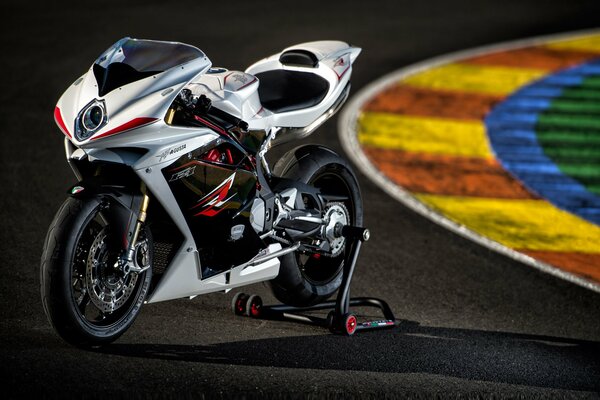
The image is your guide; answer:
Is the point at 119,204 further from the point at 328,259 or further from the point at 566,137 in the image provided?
the point at 566,137

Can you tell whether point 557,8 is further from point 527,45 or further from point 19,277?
point 19,277

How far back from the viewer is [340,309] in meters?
6.00

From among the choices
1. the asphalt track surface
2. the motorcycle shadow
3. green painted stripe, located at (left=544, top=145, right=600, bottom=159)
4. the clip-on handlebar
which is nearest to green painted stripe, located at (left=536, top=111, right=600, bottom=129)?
green painted stripe, located at (left=544, top=145, right=600, bottom=159)

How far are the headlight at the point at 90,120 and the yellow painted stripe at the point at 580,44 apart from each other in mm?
10380

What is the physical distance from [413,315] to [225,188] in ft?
5.18

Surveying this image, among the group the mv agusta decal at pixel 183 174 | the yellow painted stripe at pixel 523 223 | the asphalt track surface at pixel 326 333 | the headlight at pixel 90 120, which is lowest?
the yellow painted stripe at pixel 523 223

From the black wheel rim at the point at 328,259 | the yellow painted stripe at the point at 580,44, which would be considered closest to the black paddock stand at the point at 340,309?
the black wheel rim at the point at 328,259

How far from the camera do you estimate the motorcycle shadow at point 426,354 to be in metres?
5.52

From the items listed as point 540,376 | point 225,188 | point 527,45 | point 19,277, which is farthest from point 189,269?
point 527,45

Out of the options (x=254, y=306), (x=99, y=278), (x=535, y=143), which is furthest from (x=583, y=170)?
(x=99, y=278)

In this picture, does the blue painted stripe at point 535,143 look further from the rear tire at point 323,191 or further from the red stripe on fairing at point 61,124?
the red stripe on fairing at point 61,124

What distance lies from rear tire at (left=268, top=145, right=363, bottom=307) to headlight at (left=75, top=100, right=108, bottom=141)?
4.77 feet

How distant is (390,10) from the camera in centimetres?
1557

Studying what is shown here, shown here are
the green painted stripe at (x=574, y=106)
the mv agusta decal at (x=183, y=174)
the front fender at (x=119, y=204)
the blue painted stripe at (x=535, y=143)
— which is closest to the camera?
the front fender at (x=119, y=204)
